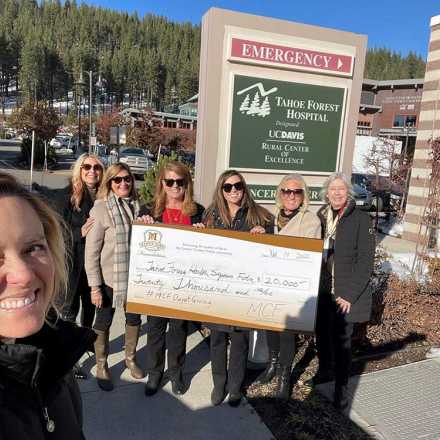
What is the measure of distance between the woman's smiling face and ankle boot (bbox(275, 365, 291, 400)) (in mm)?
2525

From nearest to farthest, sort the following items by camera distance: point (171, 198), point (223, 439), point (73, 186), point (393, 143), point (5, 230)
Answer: point (5, 230), point (223, 439), point (171, 198), point (73, 186), point (393, 143)

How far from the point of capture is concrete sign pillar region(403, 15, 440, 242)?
9.13 m

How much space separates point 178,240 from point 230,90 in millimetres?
2412

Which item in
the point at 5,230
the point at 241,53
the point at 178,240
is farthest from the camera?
the point at 241,53

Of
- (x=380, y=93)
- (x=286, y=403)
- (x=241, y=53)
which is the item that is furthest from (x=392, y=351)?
(x=380, y=93)

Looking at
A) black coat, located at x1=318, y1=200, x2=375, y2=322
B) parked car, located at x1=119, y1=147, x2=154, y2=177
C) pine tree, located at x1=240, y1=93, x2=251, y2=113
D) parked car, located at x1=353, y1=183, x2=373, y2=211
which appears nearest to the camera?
black coat, located at x1=318, y1=200, x2=375, y2=322

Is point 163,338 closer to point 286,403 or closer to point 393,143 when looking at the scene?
point 286,403

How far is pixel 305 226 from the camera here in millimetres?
3125

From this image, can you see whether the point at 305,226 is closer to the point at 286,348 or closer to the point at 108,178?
the point at 286,348

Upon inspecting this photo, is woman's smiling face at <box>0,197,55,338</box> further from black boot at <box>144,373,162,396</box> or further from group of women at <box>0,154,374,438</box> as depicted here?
black boot at <box>144,373,162,396</box>

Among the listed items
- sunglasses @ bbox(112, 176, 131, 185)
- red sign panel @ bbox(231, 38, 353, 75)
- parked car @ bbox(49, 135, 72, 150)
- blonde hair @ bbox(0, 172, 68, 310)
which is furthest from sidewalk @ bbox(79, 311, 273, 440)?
parked car @ bbox(49, 135, 72, 150)

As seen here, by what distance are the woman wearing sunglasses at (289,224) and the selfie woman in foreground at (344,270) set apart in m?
0.18

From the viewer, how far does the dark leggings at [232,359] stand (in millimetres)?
3127

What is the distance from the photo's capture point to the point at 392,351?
13.3 ft
